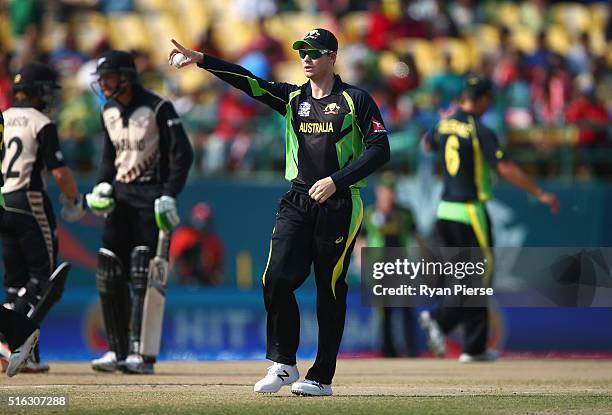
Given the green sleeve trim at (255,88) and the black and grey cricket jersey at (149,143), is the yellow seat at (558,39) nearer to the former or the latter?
the black and grey cricket jersey at (149,143)

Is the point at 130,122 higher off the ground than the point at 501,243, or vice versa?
the point at 130,122

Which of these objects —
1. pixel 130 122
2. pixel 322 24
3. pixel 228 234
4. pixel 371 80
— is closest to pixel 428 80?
pixel 371 80

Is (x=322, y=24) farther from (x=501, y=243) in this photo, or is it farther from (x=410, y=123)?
(x=501, y=243)

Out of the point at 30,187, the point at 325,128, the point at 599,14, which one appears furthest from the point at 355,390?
the point at 599,14

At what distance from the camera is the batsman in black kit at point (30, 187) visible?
10555 mm

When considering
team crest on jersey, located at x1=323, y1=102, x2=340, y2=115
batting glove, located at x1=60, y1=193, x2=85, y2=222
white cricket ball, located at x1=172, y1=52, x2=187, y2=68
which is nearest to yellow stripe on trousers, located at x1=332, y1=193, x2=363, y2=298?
team crest on jersey, located at x1=323, y1=102, x2=340, y2=115

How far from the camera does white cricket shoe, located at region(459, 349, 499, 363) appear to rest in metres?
12.7

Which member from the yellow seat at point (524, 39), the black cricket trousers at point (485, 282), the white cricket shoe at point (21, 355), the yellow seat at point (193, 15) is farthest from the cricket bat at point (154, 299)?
the yellow seat at point (524, 39)

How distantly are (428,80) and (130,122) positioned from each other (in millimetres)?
8473

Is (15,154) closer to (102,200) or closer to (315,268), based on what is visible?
(102,200)

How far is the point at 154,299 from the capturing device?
1091 centimetres

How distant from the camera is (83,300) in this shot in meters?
15.4

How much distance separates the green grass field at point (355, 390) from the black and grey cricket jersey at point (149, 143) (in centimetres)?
174

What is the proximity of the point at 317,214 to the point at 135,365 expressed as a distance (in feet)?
9.79
